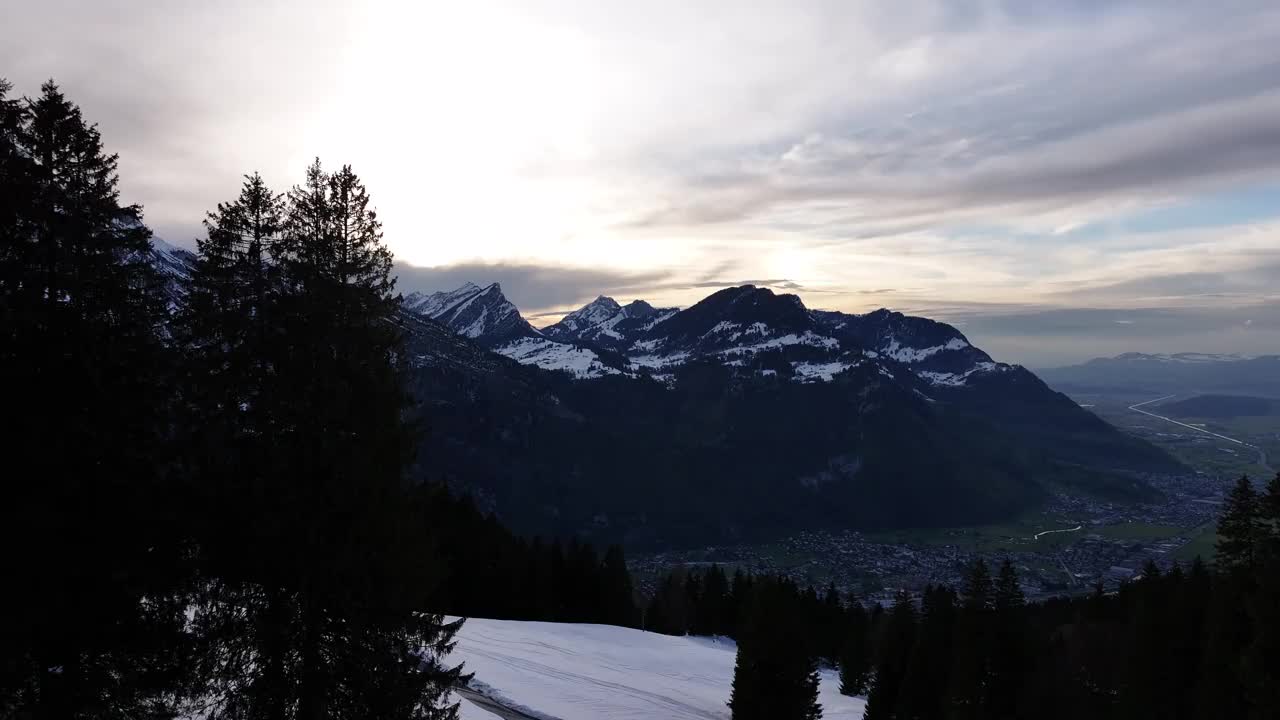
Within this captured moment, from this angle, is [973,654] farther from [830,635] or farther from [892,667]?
[830,635]

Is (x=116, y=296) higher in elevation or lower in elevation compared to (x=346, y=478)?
higher

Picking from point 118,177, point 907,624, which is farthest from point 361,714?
point 907,624

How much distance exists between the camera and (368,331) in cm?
1483

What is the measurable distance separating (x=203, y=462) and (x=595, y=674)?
24.2m

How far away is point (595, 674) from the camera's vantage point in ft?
107

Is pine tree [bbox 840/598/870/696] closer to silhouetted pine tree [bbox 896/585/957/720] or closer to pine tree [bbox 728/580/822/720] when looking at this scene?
silhouetted pine tree [bbox 896/585/957/720]

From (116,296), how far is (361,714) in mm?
9742

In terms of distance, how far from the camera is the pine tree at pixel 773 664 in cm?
2786

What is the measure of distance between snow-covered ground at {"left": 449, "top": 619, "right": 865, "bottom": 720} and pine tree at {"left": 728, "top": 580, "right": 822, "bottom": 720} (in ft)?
9.92

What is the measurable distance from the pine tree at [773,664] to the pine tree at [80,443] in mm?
21152

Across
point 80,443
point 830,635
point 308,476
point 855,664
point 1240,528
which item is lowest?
point 830,635

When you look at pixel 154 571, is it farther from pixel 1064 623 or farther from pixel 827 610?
pixel 1064 623

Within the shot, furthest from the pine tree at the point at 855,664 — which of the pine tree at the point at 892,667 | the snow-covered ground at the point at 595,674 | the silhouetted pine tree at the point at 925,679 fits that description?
the silhouetted pine tree at the point at 925,679

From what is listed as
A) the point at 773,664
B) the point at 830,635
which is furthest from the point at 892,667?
the point at 830,635
